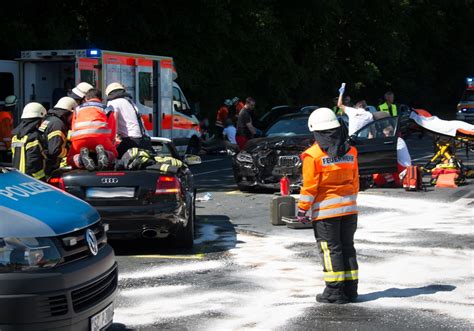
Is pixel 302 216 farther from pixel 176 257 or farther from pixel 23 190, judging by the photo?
pixel 23 190

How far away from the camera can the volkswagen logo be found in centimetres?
587

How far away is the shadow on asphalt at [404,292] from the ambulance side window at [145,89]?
549 inches

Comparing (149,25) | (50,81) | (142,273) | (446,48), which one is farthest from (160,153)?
(446,48)

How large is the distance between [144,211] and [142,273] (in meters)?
0.87

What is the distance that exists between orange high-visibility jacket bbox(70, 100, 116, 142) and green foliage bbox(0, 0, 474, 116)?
46.3 feet

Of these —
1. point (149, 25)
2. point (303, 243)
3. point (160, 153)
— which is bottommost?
point (303, 243)

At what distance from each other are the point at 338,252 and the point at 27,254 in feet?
11.6

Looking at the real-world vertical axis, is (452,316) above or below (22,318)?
below

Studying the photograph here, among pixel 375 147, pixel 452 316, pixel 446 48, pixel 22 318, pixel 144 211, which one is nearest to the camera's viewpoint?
pixel 22 318

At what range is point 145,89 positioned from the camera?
875 inches

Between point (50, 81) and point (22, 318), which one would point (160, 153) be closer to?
point (22, 318)

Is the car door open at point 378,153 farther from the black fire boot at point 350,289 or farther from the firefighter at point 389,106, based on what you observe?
the black fire boot at point 350,289

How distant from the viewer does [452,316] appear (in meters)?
7.60

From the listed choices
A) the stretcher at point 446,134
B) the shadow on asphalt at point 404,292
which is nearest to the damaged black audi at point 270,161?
the stretcher at point 446,134
